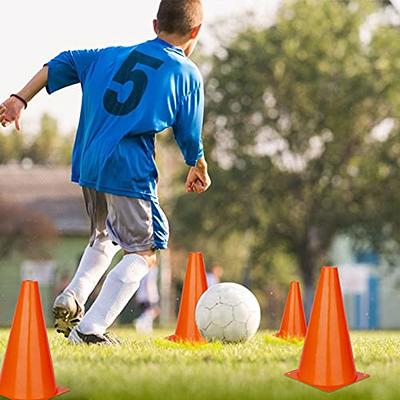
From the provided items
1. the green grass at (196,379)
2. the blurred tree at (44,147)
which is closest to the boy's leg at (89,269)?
the green grass at (196,379)

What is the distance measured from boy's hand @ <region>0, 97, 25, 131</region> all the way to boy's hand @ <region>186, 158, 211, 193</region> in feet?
3.72

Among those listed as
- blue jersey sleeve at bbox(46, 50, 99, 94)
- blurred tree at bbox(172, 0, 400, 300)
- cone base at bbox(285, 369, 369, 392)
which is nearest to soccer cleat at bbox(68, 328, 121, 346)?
blue jersey sleeve at bbox(46, 50, 99, 94)

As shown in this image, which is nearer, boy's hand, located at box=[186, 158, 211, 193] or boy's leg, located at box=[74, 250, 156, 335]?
boy's leg, located at box=[74, 250, 156, 335]

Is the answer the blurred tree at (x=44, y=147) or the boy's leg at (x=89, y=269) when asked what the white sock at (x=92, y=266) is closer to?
the boy's leg at (x=89, y=269)

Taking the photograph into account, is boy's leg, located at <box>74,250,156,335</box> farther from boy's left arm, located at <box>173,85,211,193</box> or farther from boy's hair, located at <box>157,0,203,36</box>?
boy's hair, located at <box>157,0,203,36</box>

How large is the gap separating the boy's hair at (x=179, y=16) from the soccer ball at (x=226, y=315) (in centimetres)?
175

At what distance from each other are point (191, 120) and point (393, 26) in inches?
1421

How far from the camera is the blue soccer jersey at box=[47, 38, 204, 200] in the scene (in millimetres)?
5906

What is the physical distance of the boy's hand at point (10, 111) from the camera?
5.95 m

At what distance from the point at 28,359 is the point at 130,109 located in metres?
1.93

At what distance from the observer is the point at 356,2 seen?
40438mm

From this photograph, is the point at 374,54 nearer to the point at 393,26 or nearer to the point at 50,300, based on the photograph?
the point at 393,26

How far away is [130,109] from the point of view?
593 centimetres

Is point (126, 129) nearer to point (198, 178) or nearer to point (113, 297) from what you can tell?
point (198, 178)
